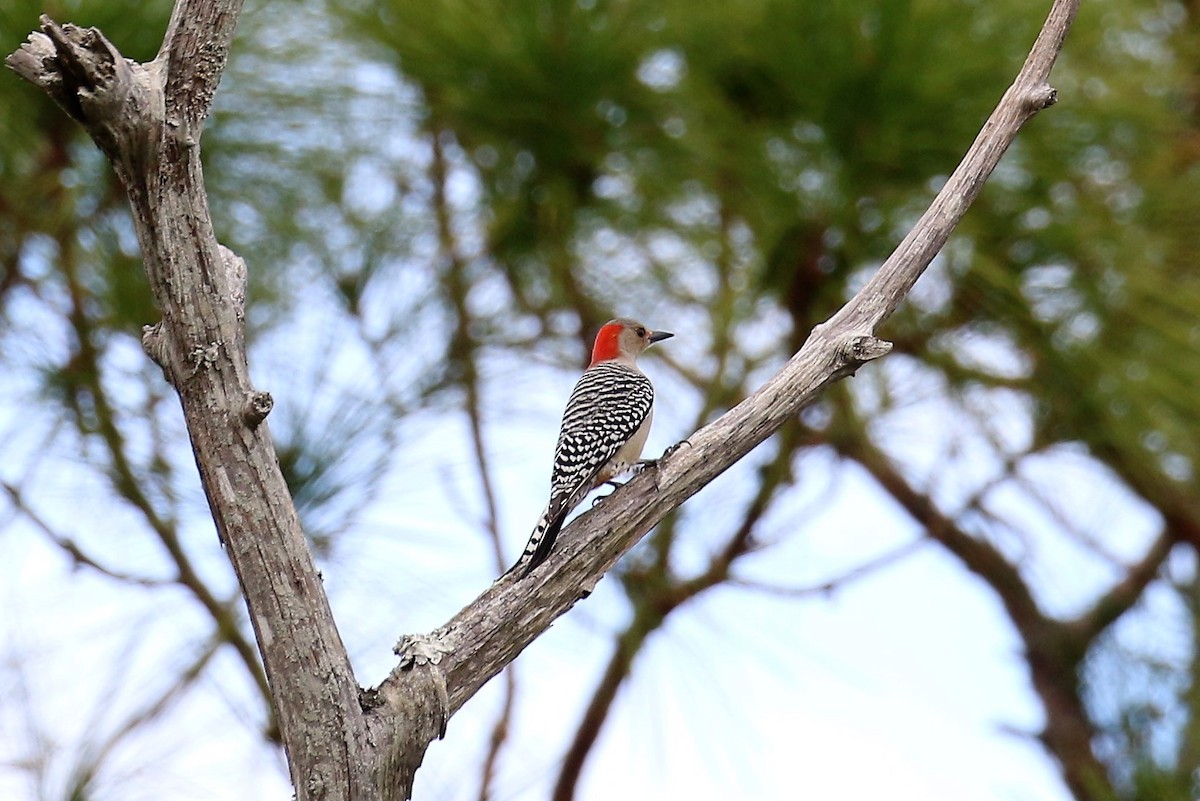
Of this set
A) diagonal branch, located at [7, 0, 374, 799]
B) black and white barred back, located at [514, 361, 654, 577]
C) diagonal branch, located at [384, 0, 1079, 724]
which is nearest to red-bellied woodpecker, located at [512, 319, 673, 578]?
black and white barred back, located at [514, 361, 654, 577]

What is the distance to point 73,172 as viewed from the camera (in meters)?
2.91

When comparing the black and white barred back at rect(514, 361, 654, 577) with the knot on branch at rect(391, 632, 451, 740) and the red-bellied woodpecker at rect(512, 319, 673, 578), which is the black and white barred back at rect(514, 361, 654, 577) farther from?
the knot on branch at rect(391, 632, 451, 740)

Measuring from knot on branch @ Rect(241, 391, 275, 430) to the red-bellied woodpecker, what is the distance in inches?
20.7

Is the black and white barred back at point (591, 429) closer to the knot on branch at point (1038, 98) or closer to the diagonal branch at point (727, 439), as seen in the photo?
the diagonal branch at point (727, 439)

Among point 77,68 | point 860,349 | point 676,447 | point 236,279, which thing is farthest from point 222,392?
point 860,349

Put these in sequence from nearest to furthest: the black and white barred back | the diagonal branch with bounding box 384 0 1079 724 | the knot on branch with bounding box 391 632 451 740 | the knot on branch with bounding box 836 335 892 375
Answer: the knot on branch with bounding box 391 632 451 740, the diagonal branch with bounding box 384 0 1079 724, the knot on branch with bounding box 836 335 892 375, the black and white barred back

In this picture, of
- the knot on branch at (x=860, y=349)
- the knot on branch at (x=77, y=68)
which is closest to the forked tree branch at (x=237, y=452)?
the knot on branch at (x=77, y=68)

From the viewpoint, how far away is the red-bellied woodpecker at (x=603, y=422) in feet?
7.62

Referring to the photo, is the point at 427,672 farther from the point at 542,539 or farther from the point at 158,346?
the point at 158,346

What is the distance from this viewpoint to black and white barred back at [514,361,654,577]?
7.27ft

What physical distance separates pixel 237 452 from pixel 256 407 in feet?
0.21

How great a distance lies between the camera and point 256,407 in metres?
1.50

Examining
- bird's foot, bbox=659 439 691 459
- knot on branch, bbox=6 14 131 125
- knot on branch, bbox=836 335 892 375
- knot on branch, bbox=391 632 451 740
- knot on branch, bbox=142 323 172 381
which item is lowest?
knot on branch, bbox=391 632 451 740

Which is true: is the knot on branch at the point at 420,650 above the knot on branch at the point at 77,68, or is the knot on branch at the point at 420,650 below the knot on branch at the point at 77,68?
below
